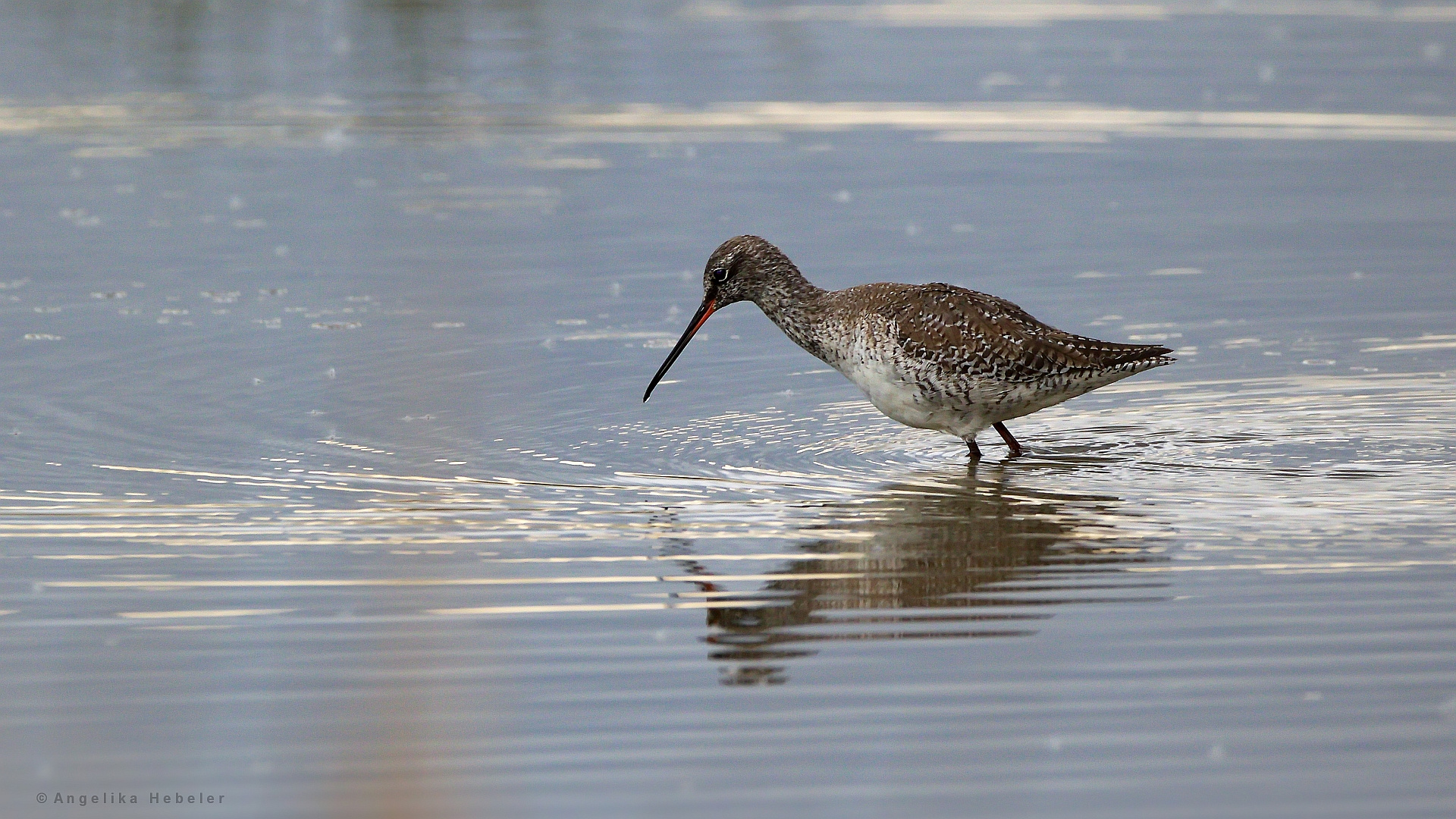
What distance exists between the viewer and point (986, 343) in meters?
9.78

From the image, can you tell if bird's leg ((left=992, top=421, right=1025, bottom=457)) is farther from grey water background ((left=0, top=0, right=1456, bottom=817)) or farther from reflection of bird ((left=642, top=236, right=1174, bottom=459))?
grey water background ((left=0, top=0, right=1456, bottom=817))

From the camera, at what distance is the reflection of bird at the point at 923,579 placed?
7.20 metres

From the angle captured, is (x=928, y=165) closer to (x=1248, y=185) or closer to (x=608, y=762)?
(x=1248, y=185)

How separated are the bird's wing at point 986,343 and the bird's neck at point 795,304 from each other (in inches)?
20.1

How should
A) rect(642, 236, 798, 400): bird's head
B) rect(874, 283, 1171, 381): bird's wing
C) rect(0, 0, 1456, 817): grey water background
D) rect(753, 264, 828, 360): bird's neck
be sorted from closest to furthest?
1. rect(0, 0, 1456, 817): grey water background
2. rect(874, 283, 1171, 381): bird's wing
3. rect(753, 264, 828, 360): bird's neck
4. rect(642, 236, 798, 400): bird's head

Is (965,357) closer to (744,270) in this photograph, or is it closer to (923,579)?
(744,270)

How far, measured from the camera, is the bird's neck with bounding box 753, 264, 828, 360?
10.5 m

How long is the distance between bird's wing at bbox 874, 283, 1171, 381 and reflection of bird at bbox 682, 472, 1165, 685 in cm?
67

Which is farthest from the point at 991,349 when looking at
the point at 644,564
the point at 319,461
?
the point at 319,461

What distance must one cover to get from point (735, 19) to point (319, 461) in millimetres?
19855

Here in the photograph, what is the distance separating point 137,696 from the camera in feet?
21.6

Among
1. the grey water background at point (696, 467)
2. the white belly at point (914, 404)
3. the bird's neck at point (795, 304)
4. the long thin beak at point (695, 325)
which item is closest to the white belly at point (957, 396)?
the white belly at point (914, 404)

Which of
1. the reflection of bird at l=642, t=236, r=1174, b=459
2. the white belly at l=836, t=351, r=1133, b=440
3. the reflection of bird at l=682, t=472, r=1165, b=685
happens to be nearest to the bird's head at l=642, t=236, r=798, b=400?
the reflection of bird at l=642, t=236, r=1174, b=459

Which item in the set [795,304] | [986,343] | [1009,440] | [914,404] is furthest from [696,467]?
[1009,440]
